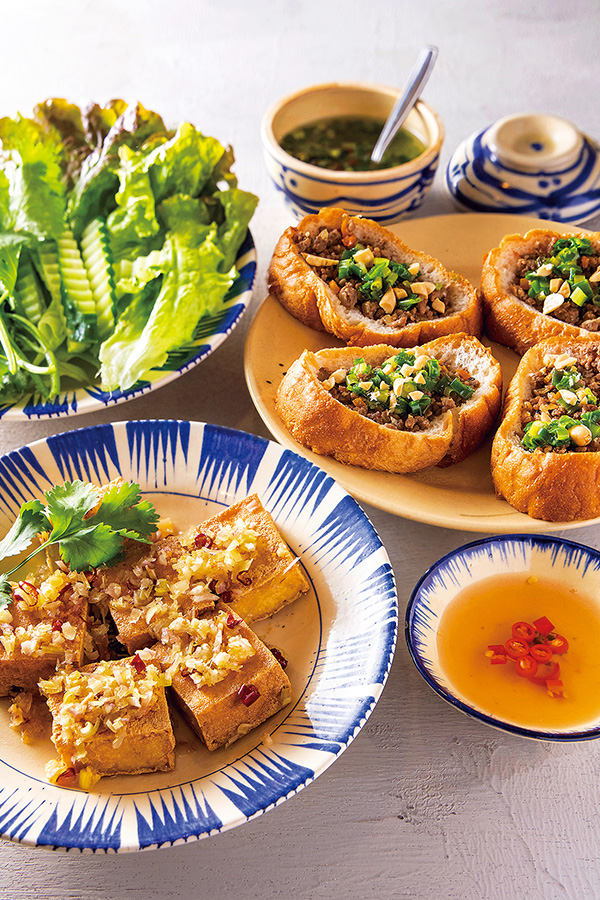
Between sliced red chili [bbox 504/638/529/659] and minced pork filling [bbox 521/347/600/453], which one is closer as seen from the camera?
sliced red chili [bbox 504/638/529/659]

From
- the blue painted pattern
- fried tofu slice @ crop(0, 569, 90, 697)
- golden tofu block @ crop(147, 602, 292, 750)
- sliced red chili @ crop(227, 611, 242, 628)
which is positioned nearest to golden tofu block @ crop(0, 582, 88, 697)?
fried tofu slice @ crop(0, 569, 90, 697)

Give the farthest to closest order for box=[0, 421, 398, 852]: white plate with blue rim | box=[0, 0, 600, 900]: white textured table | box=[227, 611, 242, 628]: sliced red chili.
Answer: box=[227, 611, 242, 628]: sliced red chili < box=[0, 0, 600, 900]: white textured table < box=[0, 421, 398, 852]: white plate with blue rim

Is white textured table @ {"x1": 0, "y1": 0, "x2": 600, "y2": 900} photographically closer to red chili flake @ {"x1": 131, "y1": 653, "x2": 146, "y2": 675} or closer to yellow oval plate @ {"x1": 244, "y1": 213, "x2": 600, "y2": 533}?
yellow oval plate @ {"x1": 244, "y1": 213, "x2": 600, "y2": 533}

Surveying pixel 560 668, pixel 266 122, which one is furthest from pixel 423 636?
pixel 266 122

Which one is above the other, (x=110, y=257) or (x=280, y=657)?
(x=110, y=257)

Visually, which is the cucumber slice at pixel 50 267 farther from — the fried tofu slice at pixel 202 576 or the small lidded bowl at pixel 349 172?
the fried tofu slice at pixel 202 576

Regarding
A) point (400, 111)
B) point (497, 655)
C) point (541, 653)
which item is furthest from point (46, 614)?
point (400, 111)

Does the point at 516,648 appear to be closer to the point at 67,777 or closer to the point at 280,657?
the point at 280,657
